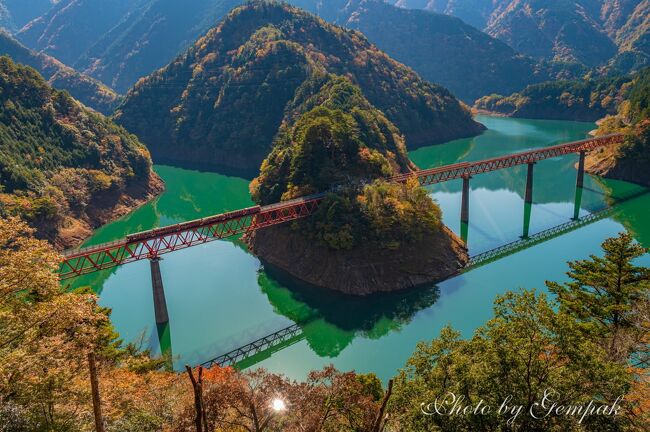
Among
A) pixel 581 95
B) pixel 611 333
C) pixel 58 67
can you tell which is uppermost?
pixel 58 67

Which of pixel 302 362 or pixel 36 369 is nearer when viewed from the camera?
pixel 36 369

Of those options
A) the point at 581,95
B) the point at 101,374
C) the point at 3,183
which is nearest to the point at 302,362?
the point at 101,374

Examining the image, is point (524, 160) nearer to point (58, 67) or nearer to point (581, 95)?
point (581, 95)

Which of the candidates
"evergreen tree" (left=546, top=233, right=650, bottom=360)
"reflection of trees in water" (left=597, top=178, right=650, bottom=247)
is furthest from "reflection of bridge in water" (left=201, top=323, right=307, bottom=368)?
"reflection of trees in water" (left=597, top=178, right=650, bottom=247)

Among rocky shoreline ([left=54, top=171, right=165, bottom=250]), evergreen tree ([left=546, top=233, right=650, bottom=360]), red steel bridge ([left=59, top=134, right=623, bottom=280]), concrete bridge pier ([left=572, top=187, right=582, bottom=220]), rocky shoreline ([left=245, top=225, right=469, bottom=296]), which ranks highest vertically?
rocky shoreline ([left=54, top=171, right=165, bottom=250])

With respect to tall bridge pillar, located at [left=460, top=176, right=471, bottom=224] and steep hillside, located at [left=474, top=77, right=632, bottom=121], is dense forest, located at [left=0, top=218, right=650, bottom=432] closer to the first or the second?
tall bridge pillar, located at [left=460, top=176, right=471, bottom=224]

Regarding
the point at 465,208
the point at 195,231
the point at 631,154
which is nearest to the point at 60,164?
the point at 195,231
